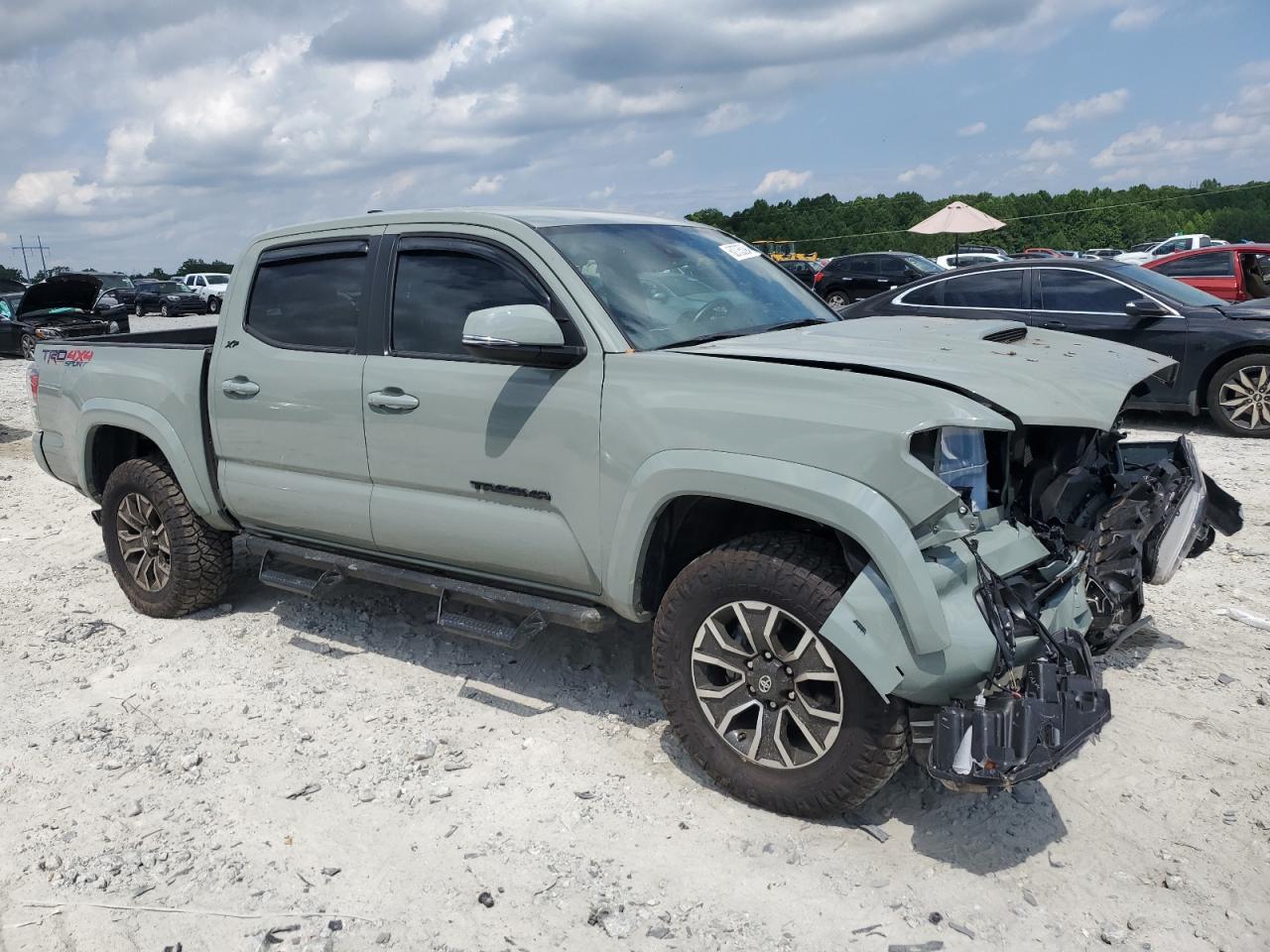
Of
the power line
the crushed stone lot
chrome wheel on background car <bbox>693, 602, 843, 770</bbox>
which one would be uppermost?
the power line

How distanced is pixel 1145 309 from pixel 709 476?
7334mm

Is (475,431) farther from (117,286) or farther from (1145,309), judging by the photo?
(117,286)

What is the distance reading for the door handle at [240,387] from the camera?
4.74 metres

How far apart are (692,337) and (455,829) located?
6.39ft

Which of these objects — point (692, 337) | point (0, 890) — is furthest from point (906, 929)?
point (0, 890)

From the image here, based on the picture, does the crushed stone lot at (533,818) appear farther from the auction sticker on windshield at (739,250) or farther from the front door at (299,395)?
the auction sticker on windshield at (739,250)

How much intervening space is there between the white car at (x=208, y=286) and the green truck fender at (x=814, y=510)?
121 feet

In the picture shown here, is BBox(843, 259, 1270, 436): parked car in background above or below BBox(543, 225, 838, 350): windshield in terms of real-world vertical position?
below

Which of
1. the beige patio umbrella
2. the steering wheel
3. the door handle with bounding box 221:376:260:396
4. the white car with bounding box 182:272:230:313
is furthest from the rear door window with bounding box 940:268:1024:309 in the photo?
the white car with bounding box 182:272:230:313

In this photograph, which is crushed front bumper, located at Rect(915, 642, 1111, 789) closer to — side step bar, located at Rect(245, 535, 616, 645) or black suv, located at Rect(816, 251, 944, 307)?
side step bar, located at Rect(245, 535, 616, 645)

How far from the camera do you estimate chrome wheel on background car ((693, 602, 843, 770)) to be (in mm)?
3250

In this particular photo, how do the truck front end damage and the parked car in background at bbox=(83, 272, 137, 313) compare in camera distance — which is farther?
the parked car in background at bbox=(83, 272, 137, 313)

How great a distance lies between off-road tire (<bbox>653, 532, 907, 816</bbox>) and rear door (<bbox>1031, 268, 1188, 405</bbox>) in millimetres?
6822

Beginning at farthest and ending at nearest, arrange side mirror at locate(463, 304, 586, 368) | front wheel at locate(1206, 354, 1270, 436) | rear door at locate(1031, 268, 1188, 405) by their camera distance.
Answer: rear door at locate(1031, 268, 1188, 405) < front wheel at locate(1206, 354, 1270, 436) < side mirror at locate(463, 304, 586, 368)
